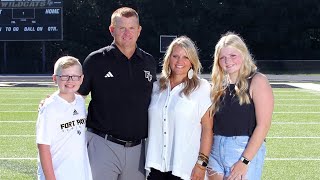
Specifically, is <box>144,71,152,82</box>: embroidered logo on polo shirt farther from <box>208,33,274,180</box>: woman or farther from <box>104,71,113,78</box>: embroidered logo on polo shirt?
<box>208,33,274,180</box>: woman

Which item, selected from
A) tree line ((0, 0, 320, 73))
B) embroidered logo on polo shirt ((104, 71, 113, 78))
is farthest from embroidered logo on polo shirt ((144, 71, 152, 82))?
tree line ((0, 0, 320, 73))

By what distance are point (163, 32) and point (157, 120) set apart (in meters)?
34.5

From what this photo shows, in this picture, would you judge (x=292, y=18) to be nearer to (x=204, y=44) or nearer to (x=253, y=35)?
(x=253, y=35)

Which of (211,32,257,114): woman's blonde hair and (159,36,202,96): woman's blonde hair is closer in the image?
(211,32,257,114): woman's blonde hair

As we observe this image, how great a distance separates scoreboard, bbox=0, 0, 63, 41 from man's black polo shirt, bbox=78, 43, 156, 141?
23.4 m

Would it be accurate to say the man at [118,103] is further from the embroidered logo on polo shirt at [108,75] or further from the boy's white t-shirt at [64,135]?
the boy's white t-shirt at [64,135]

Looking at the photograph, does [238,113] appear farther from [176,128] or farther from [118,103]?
[118,103]

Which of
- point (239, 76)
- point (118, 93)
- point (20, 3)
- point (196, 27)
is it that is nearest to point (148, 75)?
point (118, 93)

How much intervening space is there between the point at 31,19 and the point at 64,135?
24.1 m

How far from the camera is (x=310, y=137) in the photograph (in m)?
10.4

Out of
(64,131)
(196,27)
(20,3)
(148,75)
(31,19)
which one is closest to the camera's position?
(64,131)

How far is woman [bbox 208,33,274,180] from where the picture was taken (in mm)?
4094

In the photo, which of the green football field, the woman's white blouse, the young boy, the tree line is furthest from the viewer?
the tree line

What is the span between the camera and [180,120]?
4.34 metres
